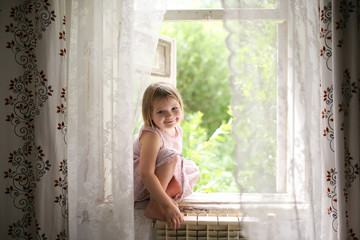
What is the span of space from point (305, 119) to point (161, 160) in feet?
2.03

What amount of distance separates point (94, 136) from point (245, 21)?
75 centimetres

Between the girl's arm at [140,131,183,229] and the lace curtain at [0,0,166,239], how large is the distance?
9cm

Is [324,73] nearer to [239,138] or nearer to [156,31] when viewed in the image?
[239,138]

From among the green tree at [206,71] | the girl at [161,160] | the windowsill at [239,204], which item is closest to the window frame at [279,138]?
the windowsill at [239,204]

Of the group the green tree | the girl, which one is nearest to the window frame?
the girl

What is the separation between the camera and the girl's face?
1353 mm

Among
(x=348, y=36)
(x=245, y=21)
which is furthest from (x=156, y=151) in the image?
(x=348, y=36)

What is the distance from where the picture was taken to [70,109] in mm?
1215

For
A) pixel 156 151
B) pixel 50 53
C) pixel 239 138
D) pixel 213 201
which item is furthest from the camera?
pixel 213 201

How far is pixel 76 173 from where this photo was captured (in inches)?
47.9

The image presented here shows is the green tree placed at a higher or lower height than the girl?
higher

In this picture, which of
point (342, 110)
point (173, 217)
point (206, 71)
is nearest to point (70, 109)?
point (173, 217)

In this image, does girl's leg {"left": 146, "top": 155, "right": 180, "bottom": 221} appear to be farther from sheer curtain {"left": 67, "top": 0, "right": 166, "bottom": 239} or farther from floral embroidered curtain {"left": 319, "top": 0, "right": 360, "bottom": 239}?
floral embroidered curtain {"left": 319, "top": 0, "right": 360, "bottom": 239}

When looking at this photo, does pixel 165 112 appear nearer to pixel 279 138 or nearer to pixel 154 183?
pixel 154 183
